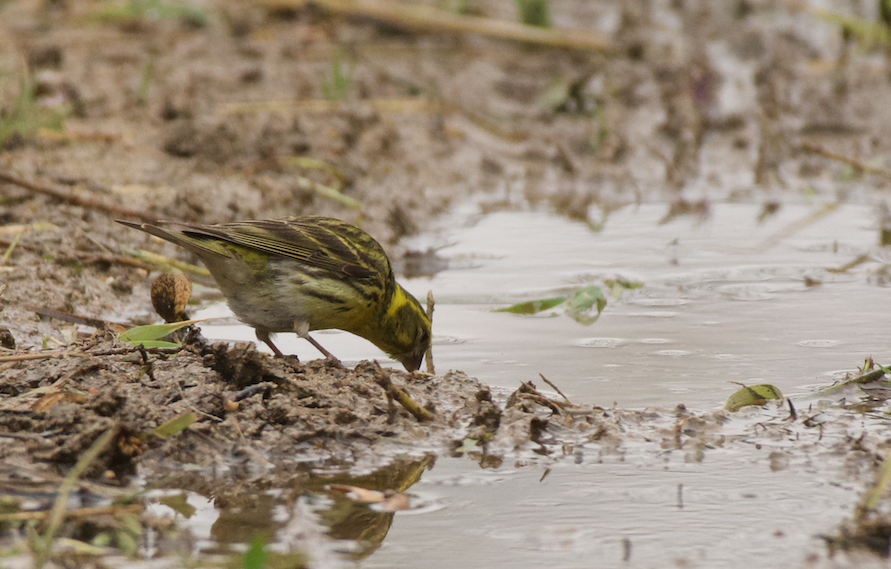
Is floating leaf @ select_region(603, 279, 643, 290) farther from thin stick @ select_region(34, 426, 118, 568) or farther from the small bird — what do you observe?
thin stick @ select_region(34, 426, 118, 568)

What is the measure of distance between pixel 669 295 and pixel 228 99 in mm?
4817

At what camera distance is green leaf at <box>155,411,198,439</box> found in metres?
3.33

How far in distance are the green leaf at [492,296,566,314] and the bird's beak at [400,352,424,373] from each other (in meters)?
0.62

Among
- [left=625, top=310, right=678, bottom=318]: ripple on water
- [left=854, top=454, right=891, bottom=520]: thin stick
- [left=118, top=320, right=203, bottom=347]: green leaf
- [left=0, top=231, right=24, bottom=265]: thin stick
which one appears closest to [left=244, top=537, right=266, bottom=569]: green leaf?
[left=854, top=454, right=891, bottom=520]: thin stick

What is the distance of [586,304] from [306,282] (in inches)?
56.5

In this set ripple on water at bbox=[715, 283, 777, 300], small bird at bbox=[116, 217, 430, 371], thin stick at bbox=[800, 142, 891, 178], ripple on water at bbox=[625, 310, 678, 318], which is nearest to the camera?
small bird at bbox=[116, 217, 430, 371]

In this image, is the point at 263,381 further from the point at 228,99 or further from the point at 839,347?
the point at 228,99

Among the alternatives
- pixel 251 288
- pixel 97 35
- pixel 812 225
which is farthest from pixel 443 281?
pixel 97 35

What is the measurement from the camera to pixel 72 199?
19.7 feet

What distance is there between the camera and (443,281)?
6.07 meters

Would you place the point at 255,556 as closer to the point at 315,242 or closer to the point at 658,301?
the point at 315,242

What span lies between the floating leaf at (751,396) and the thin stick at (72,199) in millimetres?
3332

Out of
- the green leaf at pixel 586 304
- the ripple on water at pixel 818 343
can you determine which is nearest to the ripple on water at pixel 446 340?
the green leaf at pixel 586 304

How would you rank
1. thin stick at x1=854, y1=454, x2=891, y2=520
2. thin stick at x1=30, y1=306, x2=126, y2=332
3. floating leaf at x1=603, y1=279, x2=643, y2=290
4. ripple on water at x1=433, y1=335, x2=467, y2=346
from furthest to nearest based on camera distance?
floating leaf at x1=603, y1=279, x2=643, y2=290, ripple on water at x1=433, y1=335, x2=467, y2=346, thin stick at x1=30, y1=306, x2=126, y2=332, thin stick at x1=854, y1=454, x2=891, y2=520
